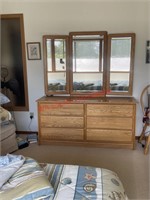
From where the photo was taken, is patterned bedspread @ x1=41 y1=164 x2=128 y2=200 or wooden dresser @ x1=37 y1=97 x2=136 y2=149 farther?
wooden dresser @ x1=37 y1=97 x2=136 y2=149

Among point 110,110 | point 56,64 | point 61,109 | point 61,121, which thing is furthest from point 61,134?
point 56,64

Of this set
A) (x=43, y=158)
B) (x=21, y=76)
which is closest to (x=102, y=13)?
(x=21, y=76)

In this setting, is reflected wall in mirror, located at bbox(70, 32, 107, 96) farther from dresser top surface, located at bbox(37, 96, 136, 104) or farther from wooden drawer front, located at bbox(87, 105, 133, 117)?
wooden drawer front, located at bbox(87, 105, 133, 117)

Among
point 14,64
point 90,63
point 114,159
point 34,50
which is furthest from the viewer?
point 14,64

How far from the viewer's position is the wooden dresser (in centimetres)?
299

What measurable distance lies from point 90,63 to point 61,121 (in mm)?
1098

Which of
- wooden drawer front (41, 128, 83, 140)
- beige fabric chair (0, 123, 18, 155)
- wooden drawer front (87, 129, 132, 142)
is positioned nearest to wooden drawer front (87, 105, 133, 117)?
wooden drawer front (87, 129, 132, 142)

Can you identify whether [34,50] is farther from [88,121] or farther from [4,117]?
[88,121]

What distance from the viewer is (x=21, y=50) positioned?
11.7ft

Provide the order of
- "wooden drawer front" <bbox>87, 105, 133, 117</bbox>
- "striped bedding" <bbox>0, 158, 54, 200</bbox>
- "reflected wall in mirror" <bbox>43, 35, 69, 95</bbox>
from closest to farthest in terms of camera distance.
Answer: "striped bedding" <bbox>0, 158, 54, 200</bbox> → "wooden drawer front" <bbox>87, 105, 133, 117</bbox> → "reflected wall in mirror" <bbox>43, 35, 69, 95</bbox>

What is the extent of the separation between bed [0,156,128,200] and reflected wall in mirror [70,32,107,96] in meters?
2.06

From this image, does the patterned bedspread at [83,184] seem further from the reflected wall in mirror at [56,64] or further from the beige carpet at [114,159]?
the reflected wall in mirror at [56,64]

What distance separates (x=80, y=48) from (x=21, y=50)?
1108mm

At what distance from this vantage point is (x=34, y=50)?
11.3ft
